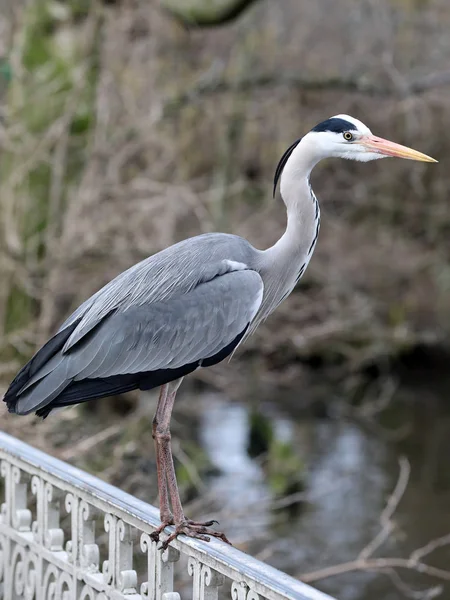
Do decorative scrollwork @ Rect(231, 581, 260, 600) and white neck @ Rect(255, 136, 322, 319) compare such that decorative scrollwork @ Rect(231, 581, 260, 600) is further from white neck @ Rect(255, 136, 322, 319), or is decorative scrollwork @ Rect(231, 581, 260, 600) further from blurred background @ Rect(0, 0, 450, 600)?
blurred background @ Rect(0, 0, 450, 600)

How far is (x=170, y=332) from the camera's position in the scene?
3391mm

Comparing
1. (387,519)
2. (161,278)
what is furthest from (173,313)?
(387,519)

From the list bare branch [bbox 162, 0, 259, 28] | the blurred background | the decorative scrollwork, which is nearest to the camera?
the decorative scrollwork

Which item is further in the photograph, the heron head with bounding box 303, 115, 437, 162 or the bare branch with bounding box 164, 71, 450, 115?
the bare branch with bounding box 164, 71, 450, 115

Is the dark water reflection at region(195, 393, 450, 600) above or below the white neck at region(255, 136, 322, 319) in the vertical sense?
above

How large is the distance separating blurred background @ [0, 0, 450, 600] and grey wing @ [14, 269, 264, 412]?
93.1 inches

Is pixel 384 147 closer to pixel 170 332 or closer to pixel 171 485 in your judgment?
pixel 170 332

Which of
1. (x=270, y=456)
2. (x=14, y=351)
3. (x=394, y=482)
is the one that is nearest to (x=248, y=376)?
(x=270, y=456)

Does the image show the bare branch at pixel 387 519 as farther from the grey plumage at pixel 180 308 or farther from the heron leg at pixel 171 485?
the heron leg at pixel 171 485

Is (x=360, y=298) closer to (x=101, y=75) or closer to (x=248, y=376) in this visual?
(x=248, y=376)

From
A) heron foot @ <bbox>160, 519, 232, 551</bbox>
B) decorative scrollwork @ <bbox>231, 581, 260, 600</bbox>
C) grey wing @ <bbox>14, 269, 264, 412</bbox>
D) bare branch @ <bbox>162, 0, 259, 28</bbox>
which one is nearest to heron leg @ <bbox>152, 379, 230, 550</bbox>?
heron foot @ <bbox>160, 519, 232, 551</bbox>

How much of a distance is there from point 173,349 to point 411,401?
11697 mm

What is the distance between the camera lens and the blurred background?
7.65 m

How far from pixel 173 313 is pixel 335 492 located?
25.6ft
